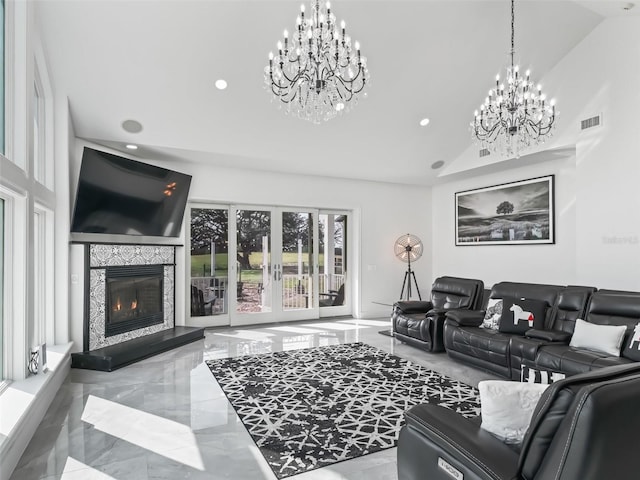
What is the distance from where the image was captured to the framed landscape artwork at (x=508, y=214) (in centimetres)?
627

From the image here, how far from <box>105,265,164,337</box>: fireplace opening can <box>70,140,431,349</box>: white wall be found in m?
0.52

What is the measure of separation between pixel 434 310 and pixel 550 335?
1.62 meters

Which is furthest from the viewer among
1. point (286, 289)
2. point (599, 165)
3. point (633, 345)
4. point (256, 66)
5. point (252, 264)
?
point (286, 289)

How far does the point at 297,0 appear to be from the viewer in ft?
13.3

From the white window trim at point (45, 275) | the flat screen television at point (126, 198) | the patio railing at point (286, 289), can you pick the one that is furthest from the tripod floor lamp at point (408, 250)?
the white window trim at point (45, 275)

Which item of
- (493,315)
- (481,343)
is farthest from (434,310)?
(481,343)

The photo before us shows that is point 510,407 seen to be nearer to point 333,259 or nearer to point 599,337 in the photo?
point 599,337

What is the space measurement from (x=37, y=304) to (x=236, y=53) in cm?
358

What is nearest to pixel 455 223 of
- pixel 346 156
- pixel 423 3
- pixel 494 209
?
pixel 494 209

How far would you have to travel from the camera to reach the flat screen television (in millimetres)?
4676

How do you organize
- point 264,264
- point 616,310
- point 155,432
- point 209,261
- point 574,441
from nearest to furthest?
1. point 574,441
2. point 155,432
3. point 616,310
4. point 209,261
5. point 264,264

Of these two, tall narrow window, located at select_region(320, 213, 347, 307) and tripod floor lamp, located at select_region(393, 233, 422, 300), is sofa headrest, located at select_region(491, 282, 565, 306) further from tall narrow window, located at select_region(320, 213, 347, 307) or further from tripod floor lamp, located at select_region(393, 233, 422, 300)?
tall narrow window, located at select_region(320, 213, 347, 307)

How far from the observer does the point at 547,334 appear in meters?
4.04

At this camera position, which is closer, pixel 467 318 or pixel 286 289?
pixel 467 318
